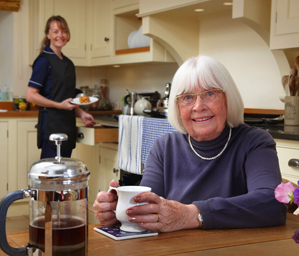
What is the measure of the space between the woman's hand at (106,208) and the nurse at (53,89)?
6.60 ft

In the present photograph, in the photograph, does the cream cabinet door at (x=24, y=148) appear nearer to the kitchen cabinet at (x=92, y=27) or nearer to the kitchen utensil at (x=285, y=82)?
the kitchen cabinet at (x=92, y=27)

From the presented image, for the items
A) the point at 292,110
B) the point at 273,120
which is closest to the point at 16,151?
the point at 273,120

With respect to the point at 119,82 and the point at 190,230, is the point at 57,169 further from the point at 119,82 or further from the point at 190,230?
the point at 119,82

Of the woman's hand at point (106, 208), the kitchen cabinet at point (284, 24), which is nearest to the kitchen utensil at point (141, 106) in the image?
the kitchen cabinet at point (284, 24)

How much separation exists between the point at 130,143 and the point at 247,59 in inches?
39.9

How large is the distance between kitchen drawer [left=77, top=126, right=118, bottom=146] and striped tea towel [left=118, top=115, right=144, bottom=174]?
0.50 feet

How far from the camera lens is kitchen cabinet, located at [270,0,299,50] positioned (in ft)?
7.92

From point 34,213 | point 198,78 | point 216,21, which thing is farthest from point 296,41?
point 34,213

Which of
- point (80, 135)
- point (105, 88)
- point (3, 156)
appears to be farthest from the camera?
point (105, 88)

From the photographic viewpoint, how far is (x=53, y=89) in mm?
3107

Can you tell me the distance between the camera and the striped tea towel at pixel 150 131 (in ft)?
8.98

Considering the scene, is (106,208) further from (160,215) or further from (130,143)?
(130,143)

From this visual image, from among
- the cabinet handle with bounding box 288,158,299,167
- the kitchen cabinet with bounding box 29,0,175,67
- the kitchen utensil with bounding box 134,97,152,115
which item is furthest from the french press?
the kitchen cabinet with bounding box 29,0,175,67

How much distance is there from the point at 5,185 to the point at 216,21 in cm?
222
